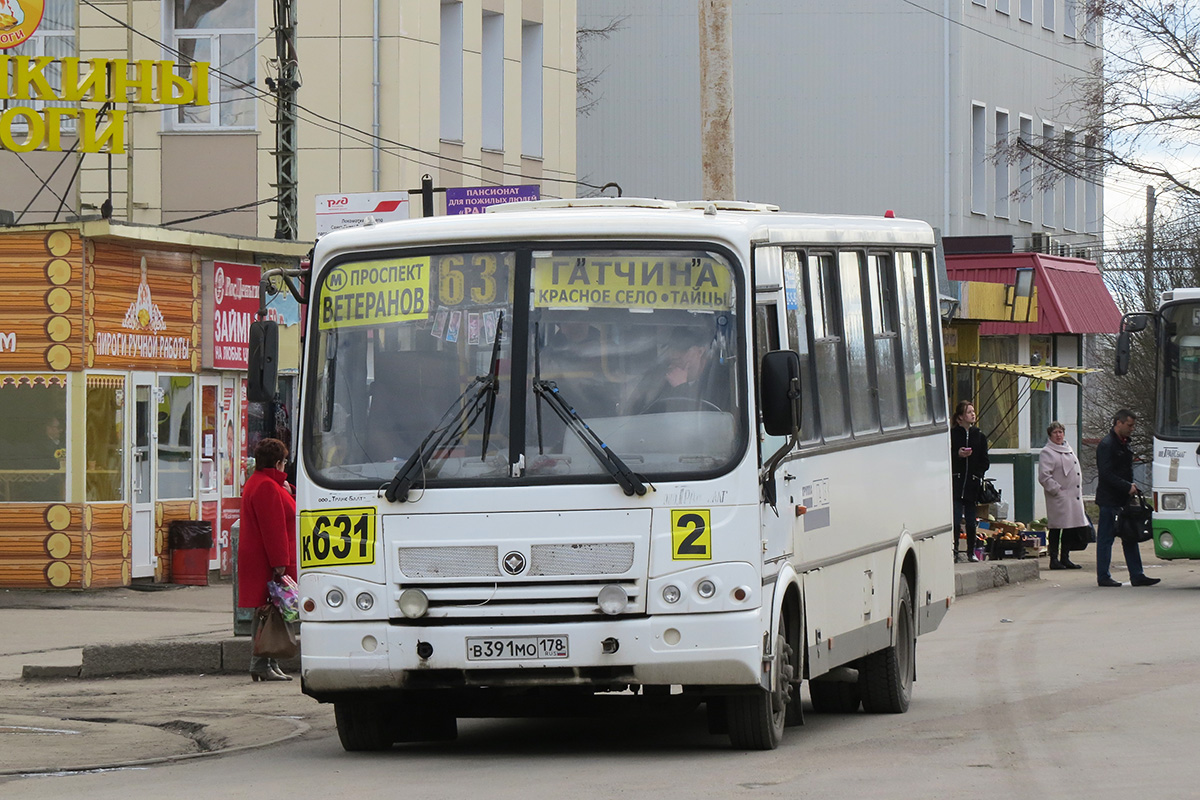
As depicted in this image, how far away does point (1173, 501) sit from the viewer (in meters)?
22.6

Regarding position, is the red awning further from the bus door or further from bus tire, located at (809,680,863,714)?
the bus door

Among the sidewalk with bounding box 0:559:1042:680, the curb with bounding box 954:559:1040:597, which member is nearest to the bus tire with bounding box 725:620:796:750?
the sidewalk with bounding box 0:559:1042:680

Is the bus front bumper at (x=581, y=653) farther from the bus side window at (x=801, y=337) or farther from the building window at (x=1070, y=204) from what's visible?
the building window at (x=1070, y=204)

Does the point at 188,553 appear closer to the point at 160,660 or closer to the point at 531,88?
the point at 160,660

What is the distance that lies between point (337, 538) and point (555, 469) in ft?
3.50

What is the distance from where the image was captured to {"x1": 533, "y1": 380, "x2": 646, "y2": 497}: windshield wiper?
9695 millimetres

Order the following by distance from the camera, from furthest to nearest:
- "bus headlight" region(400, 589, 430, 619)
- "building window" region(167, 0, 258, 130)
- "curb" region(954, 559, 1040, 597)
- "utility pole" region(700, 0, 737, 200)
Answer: "building window" region(167, 0, 258, 130), "curb" region(954, 559, 1040, 597), "utility pole" region(700, 0, 737, 200), "bus headlight" region(400, 589, 430, 619)

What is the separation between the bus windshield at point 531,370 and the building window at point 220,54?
22792 mm

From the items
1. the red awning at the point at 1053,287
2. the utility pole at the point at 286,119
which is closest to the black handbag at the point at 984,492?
the utility pole at the point at 286,119

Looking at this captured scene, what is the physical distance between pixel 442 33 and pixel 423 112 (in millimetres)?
2361

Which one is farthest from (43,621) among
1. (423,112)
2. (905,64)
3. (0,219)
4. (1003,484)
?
(905,64)

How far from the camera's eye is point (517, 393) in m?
9.97

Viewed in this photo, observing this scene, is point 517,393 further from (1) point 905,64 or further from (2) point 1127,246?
(2) point 1127,246

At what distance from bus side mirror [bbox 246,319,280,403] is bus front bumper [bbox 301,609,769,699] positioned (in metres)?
1.40
